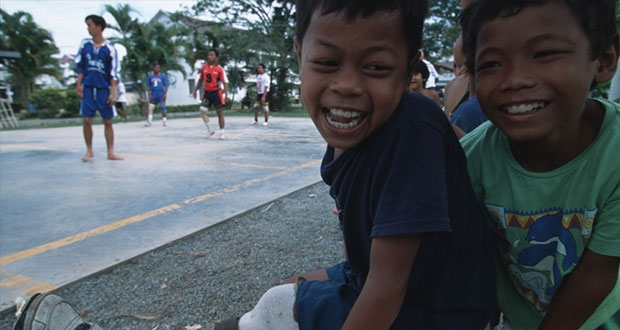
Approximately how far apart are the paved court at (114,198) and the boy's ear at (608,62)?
2385mm

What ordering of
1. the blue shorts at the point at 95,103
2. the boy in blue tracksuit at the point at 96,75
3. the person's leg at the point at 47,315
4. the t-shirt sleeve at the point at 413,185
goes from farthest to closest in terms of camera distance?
the blue shorts at the point at 95,103 → the boy in blue tracksuit at the point at 96,75 → the person's leg at the point at 47,315 → the t-shirt sleeve at the point at 413,185

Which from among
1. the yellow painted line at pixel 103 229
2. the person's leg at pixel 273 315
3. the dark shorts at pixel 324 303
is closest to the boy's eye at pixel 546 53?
the dark shorts at pixel 324 303

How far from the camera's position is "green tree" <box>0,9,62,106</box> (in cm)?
2148

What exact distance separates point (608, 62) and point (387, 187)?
67 cm

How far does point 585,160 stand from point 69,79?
3266 centimetres

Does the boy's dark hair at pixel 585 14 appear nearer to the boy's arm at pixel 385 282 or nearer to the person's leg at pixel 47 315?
the boy's arm at pixel 385 282

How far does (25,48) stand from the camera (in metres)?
21.8

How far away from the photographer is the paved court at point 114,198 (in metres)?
2.30

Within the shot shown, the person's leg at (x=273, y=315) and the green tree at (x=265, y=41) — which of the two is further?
the green tree at (x=265, y=41)

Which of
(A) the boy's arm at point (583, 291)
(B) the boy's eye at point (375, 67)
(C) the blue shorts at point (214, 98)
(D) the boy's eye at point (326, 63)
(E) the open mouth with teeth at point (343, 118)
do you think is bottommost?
(A) the boy's arm at point (583, 291)

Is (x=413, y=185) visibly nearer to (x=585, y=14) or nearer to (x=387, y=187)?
(x=387, y=187)

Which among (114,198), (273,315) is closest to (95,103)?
(114,198)

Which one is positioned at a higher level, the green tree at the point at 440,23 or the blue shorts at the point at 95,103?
the green tree at the point at 440,23

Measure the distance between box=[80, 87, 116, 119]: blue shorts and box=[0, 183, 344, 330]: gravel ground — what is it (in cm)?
343
